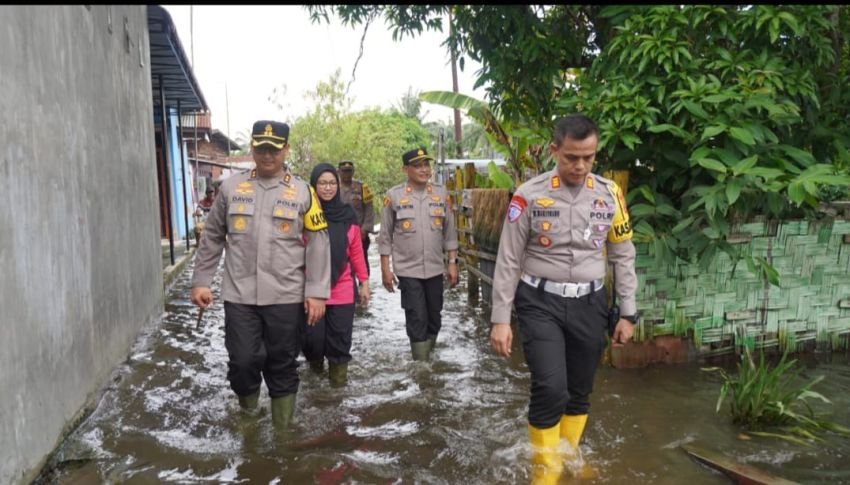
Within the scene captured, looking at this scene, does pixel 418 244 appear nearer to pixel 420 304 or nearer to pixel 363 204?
pixel 420 304

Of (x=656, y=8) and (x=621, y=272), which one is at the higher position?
(x=656, y=8)

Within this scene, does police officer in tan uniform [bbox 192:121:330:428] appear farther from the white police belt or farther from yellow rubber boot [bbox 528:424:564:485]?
yellow rubber boot [bbox 528:424:564:485]

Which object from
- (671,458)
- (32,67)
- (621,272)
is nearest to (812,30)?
(621,272)

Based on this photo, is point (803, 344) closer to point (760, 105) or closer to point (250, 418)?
point (760, 105)

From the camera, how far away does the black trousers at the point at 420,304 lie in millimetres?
6113

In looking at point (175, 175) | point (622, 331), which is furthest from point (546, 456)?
point (175, 175)

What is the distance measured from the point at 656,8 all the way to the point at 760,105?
105cm

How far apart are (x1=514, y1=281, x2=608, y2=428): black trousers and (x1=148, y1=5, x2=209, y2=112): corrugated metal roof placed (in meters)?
6.54

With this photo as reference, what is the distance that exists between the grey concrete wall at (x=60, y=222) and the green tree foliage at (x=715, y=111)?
3755 millimetres

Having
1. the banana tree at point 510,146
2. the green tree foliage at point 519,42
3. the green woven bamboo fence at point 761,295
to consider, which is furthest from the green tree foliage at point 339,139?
the green woven bamboo fence at point 761,295

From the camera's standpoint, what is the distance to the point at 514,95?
7.00 m

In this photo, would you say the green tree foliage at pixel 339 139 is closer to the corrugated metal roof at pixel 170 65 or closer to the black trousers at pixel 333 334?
the corrugated metal roof at pixel 170 65

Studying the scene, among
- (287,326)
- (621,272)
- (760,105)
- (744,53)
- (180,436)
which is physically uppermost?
(744,53)

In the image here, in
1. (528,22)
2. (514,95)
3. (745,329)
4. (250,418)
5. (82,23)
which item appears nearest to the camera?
(250,418)
